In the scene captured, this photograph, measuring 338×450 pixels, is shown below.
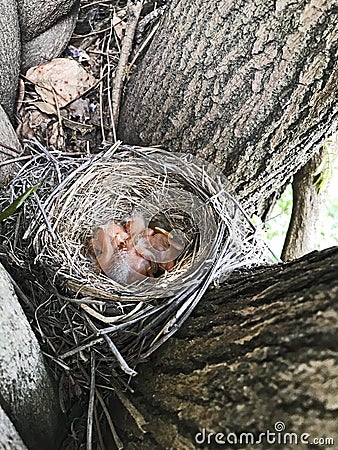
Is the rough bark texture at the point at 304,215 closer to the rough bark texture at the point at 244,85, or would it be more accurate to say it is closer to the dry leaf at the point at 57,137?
the rough bark texture at the point at 244,85

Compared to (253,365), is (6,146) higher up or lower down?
higher up

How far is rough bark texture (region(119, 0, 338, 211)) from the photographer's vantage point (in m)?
1.13

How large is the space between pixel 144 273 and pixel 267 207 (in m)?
0.55

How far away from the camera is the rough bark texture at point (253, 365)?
64 cm

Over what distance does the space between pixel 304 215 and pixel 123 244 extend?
0.73 m

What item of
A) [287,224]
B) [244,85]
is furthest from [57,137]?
[287,224]

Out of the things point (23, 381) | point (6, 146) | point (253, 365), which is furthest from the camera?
point (6, 146)

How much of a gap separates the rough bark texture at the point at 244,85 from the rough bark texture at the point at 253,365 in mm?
408

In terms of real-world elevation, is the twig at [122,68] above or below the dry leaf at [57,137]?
above

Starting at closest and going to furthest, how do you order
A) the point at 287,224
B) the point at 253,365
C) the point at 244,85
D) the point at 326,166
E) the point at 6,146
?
the point at 253,365 < the point at 244,85 < the point at 6,146 < the point at 326,166 < the point at 287,224

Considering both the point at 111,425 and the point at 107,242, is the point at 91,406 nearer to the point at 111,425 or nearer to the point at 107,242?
the point at 111,425

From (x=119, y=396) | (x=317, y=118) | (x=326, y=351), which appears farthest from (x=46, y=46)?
(x=326, y=351)

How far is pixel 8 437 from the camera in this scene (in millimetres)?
752

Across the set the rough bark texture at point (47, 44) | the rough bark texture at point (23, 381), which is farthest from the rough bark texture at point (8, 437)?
the rough bark texture at point (47, 44)
